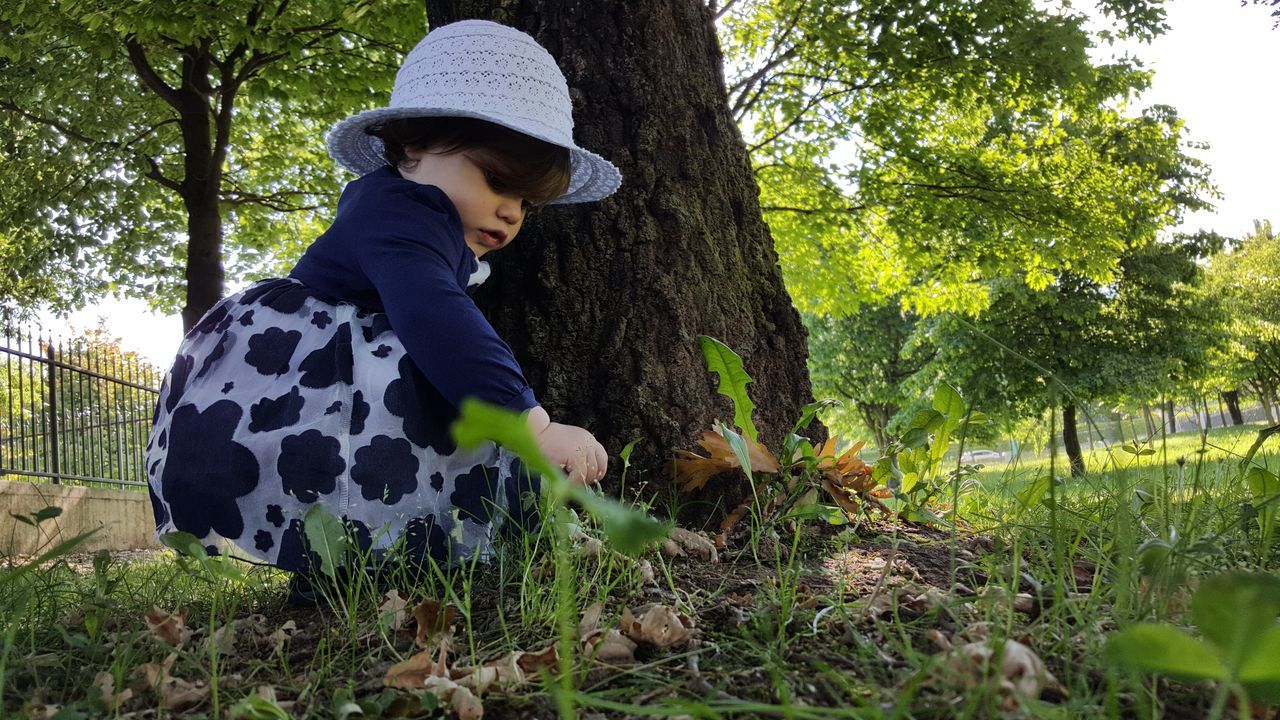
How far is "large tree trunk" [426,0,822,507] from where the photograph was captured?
2.41m

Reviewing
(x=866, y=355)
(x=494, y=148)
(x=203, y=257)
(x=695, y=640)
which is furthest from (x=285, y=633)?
(x=866, y=355)

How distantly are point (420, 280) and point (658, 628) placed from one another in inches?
36.6

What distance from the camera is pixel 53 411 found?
9.07m

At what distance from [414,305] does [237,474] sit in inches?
23.5

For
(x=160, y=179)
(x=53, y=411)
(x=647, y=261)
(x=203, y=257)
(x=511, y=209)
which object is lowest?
(x=53, y=411)

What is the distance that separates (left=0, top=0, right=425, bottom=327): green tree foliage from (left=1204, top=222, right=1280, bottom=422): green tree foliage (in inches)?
1114

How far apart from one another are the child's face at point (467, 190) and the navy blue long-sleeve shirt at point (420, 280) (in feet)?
0.24

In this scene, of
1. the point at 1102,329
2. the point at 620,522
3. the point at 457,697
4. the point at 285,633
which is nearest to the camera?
the point at 620,522

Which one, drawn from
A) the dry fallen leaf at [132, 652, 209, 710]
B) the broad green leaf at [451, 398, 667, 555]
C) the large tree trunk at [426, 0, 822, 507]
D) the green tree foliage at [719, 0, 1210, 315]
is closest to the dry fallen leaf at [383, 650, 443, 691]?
the dry fallen leaf at [132, 652, 209, 710]

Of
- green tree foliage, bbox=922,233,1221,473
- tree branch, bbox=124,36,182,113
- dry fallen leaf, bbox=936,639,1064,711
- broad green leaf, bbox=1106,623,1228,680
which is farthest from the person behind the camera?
green tree foliage, bbox=922,233,1221,473

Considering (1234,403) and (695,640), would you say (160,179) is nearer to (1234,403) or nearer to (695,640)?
(695,640)

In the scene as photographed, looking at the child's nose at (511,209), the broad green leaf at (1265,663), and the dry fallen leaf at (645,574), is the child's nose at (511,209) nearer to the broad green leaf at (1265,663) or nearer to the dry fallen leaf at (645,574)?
the dry fallen leaf at (645,574)

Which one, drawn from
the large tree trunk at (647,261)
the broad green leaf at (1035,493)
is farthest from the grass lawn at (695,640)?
the large tree trunk at (647,261)

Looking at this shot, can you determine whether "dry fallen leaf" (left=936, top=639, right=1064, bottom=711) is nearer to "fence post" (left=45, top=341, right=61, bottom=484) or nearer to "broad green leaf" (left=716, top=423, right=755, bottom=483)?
"broad green leaf" (left=716, top=423, right=755, bottom=483)
